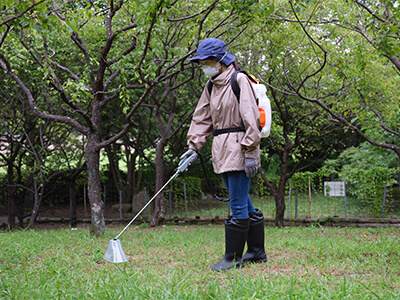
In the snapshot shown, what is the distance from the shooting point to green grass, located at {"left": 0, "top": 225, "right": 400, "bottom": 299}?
2.81m

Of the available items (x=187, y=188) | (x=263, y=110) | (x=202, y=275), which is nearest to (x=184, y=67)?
(x=187, y=188)

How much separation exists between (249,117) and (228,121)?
29cm

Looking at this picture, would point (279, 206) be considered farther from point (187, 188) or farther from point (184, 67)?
point (184, 67)

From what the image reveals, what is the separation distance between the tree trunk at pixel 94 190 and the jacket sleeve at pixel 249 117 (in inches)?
164

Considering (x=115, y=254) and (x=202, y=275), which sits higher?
(x=115, y=254)

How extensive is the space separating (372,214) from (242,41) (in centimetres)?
579

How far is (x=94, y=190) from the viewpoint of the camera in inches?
280

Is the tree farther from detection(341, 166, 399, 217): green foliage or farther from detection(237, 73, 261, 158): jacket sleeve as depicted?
detection(341, 166, 399, 217): green foliage

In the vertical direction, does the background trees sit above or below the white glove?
above

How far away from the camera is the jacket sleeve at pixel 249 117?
3.61 metres

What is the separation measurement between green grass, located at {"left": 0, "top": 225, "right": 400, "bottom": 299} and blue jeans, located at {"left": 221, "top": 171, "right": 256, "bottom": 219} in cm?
53

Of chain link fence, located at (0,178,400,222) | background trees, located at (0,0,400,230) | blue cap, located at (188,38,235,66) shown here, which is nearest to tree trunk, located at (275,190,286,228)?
background trees, located at (0,0,400,230)

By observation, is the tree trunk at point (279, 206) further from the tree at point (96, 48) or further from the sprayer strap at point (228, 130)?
the sprayer strap at point (228, 130)

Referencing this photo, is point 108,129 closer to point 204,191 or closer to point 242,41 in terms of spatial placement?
point 204,191
